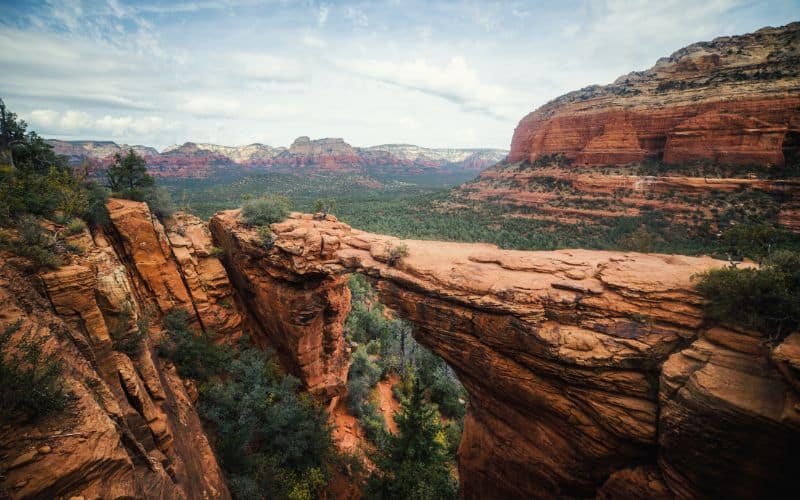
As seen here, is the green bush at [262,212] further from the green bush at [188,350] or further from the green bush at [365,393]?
the green bush at [365,393]

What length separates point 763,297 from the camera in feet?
20.7

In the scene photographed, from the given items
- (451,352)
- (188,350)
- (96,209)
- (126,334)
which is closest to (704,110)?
(451,352)

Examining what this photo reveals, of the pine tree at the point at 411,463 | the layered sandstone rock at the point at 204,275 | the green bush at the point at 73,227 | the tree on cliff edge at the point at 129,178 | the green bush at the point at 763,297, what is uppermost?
the tree on cliff edge at the point at 129,178

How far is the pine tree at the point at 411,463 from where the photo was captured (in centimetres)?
1188

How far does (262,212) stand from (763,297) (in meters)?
17.9

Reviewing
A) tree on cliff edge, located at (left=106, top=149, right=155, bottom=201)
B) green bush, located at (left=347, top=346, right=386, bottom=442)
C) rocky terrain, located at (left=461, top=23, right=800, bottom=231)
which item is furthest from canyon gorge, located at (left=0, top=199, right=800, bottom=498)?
rocky terrain, located at (left=461, top=23, right=800, bottom=231)

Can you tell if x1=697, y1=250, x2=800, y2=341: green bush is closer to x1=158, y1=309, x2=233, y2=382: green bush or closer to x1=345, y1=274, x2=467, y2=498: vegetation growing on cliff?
x1=345, y1=274, x2=467, y2=498: vegetation growing on cliff

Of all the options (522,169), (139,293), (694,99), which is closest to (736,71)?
(694,99)

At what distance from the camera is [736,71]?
47.2 meters

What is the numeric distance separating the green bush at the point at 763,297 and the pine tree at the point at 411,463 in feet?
30.9

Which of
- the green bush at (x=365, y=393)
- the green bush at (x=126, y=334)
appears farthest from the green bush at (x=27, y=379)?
the green bush at (x=365, y=393)

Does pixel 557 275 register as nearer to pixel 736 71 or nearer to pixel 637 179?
pixel 637 179

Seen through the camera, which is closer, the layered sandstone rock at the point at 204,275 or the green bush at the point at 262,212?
the layered sandstone rock at the point at 204,275

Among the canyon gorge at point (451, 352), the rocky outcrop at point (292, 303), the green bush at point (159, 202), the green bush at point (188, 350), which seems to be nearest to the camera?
the canyon gorge at point (451, 352)
